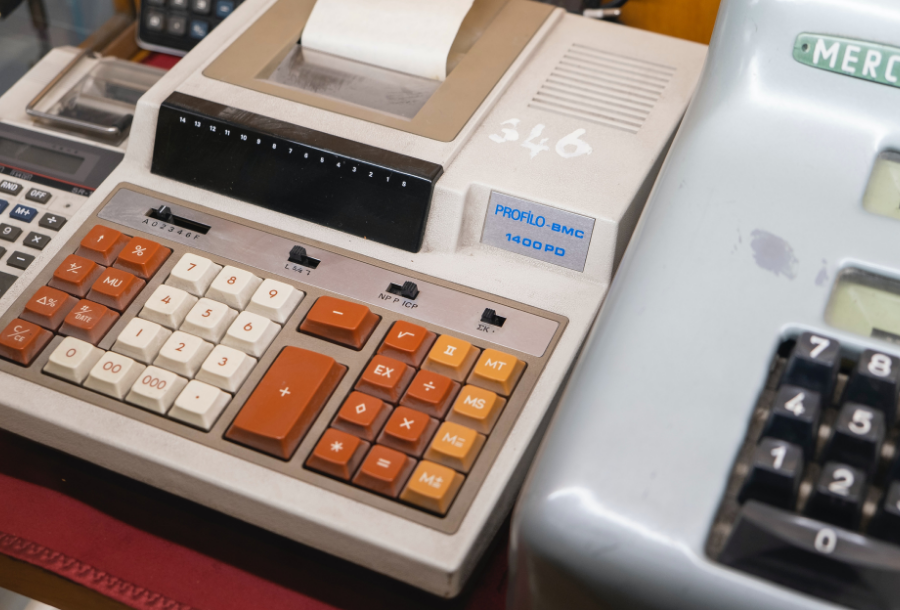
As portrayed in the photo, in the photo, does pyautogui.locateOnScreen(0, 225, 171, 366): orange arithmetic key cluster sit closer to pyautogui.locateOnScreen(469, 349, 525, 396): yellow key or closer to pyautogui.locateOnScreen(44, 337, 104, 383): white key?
pyautogui.locateOnScreen(44, 337, 104, 383): white key

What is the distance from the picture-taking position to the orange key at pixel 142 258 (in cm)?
68

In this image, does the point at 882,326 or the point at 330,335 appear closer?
the point at 882,326

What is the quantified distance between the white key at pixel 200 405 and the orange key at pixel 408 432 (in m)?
0.12

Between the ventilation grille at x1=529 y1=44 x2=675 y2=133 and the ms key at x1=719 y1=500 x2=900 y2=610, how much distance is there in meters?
0.44

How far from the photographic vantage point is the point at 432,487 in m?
0.55

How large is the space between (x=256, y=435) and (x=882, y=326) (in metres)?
0.40

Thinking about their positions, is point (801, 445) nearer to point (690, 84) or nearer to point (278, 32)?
point (690, 84)

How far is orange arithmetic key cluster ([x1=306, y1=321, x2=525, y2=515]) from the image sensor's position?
1.83 feet

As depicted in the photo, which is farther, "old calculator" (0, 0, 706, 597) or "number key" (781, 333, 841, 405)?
"old calculator" (0, 0, 706, 597)

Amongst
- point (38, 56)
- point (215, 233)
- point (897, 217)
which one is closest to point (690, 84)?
point (897, 217)

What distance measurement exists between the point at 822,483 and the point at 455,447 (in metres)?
0.25

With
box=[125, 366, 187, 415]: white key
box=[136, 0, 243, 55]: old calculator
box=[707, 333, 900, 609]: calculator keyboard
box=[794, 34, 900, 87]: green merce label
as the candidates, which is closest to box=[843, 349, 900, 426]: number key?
box=[707, 333, 900, 609]: calculator keyboard

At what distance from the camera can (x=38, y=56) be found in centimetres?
101

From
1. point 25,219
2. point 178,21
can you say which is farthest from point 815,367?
point 178,21
